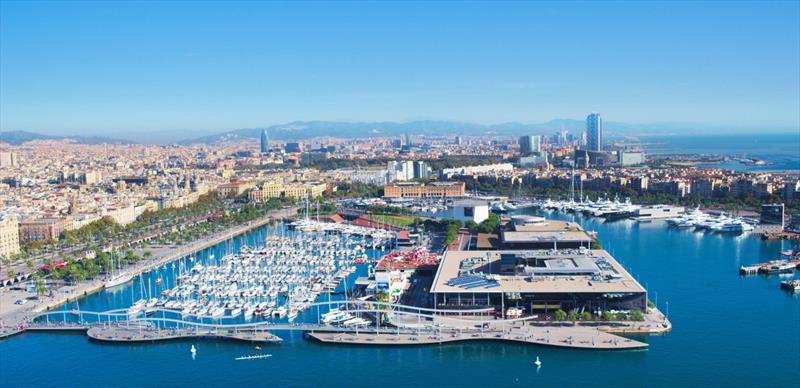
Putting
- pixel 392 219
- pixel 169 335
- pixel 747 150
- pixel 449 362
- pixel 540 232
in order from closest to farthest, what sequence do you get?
pixel 449 362 < pixel 169 335 < pixel 540 232 < pixel 392 219 < pixel 747 150

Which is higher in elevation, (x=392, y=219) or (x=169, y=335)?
(x=392, y=219)

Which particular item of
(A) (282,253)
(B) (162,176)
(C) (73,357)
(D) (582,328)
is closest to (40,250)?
(A) (282,253)

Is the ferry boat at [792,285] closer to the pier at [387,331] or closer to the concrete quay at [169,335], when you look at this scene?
the pier at [387,331]

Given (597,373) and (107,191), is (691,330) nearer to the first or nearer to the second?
(597,373)

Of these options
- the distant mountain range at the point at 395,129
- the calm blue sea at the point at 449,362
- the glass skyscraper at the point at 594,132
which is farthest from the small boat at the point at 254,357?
the distant mountain range at the point at 395,129

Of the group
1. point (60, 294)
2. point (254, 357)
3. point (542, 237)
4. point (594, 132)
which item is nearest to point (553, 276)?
point (542, 237)

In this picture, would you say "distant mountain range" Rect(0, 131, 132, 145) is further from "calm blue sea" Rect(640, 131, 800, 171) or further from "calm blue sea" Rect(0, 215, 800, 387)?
"calm blue sea" Rect(0, 215, 800, 387)

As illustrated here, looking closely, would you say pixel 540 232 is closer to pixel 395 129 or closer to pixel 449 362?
pixel 449 362
